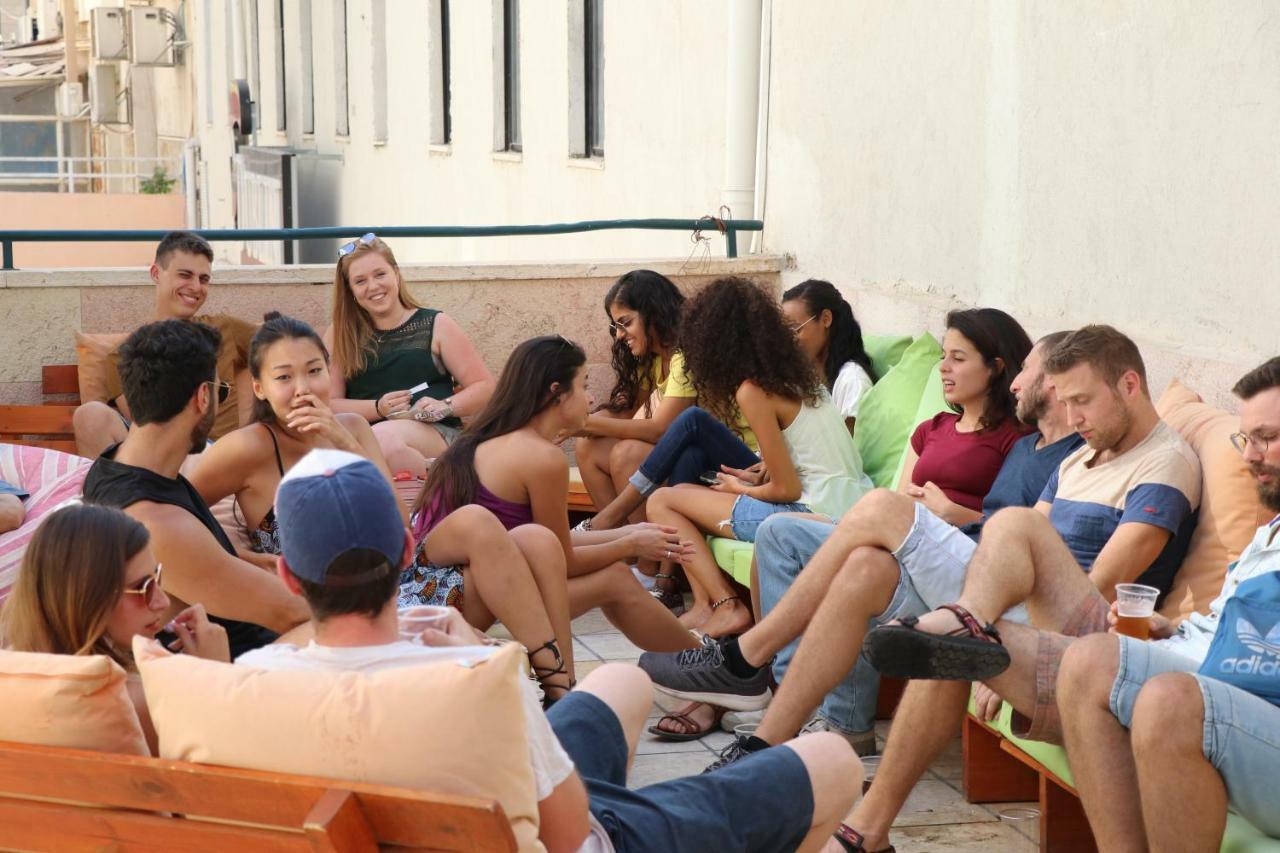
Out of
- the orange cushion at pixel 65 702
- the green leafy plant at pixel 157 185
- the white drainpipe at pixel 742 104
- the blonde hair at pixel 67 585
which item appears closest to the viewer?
the orange cushion at pixel 65 702

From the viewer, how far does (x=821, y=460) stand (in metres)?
5.16

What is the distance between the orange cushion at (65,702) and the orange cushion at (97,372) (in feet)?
14.4

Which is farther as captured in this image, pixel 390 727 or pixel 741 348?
pixel 741 348

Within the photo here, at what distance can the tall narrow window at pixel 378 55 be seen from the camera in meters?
16.7

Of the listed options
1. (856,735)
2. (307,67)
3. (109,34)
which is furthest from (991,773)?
(109,34)

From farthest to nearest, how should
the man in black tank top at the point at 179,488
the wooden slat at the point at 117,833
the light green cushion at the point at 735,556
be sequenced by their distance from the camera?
the light green cushion at the point at 735,556
the man in black tank top at the point at 179,488
the wooden slat at the point at 117,833

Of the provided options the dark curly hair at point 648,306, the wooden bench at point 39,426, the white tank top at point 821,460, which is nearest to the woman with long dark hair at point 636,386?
the dark curly hair at point 648,306

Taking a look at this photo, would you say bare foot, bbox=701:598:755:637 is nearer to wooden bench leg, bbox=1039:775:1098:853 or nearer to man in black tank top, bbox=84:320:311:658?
wooden bench leg, bbox=1039:775:1098:853

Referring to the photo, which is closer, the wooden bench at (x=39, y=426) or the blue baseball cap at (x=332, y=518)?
the blue baseball cap at (x=332, y=518)

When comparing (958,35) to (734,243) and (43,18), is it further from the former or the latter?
(43,18)

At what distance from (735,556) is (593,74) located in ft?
21.8

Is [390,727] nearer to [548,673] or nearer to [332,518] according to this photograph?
[332,518]

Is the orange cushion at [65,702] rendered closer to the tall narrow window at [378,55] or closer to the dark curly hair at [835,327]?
the dark curly hair at [835,327]

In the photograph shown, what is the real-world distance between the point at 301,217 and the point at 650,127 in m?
13.0
